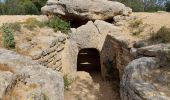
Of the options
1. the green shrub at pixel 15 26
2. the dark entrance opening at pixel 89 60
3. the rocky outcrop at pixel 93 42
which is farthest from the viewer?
the dark entrance opening at pixel 89 60

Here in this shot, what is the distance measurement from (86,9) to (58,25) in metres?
1.49

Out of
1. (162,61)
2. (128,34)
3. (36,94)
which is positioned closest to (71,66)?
(128,34)

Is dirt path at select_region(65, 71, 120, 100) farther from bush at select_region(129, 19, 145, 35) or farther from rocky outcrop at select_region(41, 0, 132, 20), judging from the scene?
rocky outcrop at select_region(41, 0, 132, 20)

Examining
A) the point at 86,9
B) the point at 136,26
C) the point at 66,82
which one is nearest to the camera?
the point at 66,82

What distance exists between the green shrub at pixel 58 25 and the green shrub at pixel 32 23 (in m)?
0.35

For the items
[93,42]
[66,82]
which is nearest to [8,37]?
[66,82]

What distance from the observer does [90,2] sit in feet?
39.2

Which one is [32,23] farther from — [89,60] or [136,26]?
[89,60]

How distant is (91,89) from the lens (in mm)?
10820

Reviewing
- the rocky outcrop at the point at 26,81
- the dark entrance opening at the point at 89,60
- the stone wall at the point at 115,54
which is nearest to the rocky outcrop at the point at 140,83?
the rocky outcrop at the point at 26,81

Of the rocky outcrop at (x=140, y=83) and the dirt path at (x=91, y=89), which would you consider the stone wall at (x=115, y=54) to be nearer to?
the dirt path at (x=91, y=89)

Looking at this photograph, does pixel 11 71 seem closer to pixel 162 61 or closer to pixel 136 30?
pixel 162 61

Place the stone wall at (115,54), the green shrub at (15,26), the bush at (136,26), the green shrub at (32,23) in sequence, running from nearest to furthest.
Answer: the stone wall at (115,54), the green shrub at (15,26), the green shrub at (32,23), the bush at (136,26)

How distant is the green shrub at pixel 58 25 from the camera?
1102 centimetres
